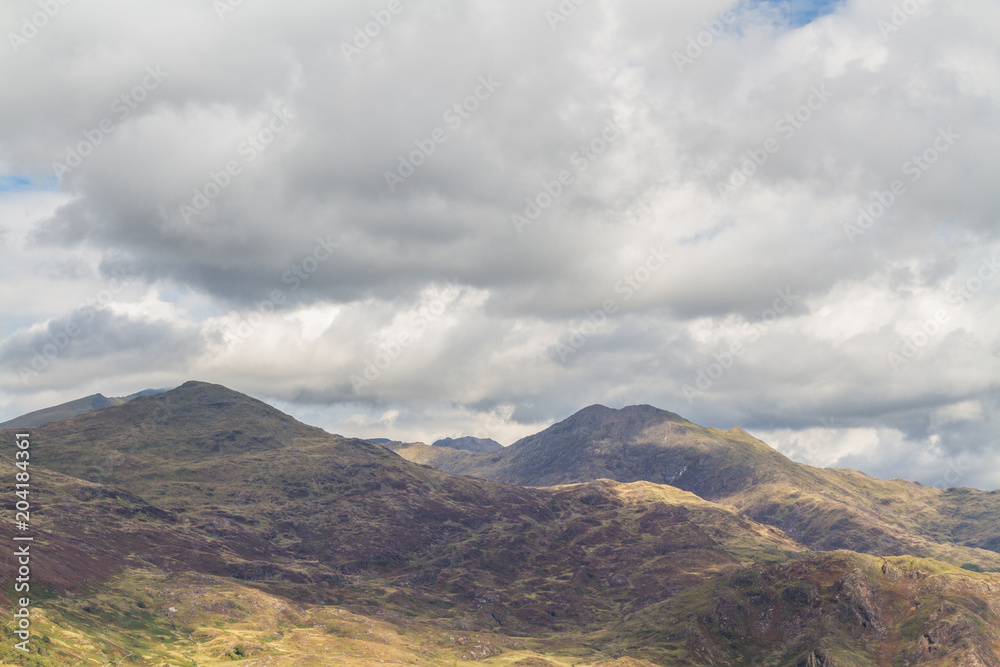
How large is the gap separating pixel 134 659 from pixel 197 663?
68.8 feet

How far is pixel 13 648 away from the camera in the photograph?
144 metres

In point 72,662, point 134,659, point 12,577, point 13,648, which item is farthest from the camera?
point 12,577

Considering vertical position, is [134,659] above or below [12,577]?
below

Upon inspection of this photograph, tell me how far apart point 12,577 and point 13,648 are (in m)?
65.1

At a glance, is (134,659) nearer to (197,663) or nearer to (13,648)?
(197,663)

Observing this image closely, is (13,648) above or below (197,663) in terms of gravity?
above

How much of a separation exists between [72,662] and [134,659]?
95.1 ft

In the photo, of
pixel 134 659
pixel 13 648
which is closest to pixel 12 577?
pixel 134 659

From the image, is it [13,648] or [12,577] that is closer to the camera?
[13,648]

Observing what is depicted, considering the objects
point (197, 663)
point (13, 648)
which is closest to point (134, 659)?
point (197, 663)

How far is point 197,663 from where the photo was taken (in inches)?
7859

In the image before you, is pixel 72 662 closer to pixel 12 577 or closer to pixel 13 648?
pixel 13 648

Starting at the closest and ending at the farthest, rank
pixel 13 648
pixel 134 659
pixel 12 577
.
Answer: pixel 13 648
pixel 134 659
pixel 12 577

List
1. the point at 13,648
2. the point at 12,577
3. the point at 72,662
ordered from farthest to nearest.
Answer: the point at 12,577 < the point at 72,662 < the point at 13,648
